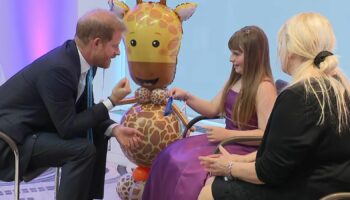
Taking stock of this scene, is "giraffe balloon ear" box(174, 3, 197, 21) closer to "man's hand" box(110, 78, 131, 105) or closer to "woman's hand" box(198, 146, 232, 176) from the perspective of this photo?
"man's hand" box(110, 78, 131, 105)

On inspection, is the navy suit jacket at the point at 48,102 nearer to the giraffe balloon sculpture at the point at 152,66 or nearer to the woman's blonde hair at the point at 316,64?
the giraffe balloon sculpture at the point at 152,66

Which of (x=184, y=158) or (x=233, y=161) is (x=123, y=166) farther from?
(x=233, y=161)

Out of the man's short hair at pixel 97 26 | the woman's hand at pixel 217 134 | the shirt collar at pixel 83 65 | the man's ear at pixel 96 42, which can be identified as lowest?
the woman's hand at pixel 217 134

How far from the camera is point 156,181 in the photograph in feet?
8.45

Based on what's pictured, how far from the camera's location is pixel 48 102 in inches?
93.3

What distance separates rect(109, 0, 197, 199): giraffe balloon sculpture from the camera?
287 cm

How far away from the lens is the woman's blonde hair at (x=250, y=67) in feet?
8.23

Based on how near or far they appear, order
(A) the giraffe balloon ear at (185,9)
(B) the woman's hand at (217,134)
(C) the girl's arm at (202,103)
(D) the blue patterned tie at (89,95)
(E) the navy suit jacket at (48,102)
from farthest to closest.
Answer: (A) the giraffe balloon ear at (185,9) → (C) the girl's arm at (202,103) → (D) the blue patterned tie at (89,95) → (B) the woman's hand at (217,134) → (E) the navy suit jacket at (48,102)

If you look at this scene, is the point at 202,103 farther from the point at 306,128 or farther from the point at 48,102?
the point at 306,128

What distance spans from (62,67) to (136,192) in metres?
1.02

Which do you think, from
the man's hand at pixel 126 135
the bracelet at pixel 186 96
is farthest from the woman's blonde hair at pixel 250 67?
the man's hand at pixel 126 135

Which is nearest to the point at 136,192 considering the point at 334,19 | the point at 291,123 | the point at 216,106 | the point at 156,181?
the point at 156,181

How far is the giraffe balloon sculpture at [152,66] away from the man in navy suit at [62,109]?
0.38m

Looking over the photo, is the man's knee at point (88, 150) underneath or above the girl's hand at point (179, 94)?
underneath
